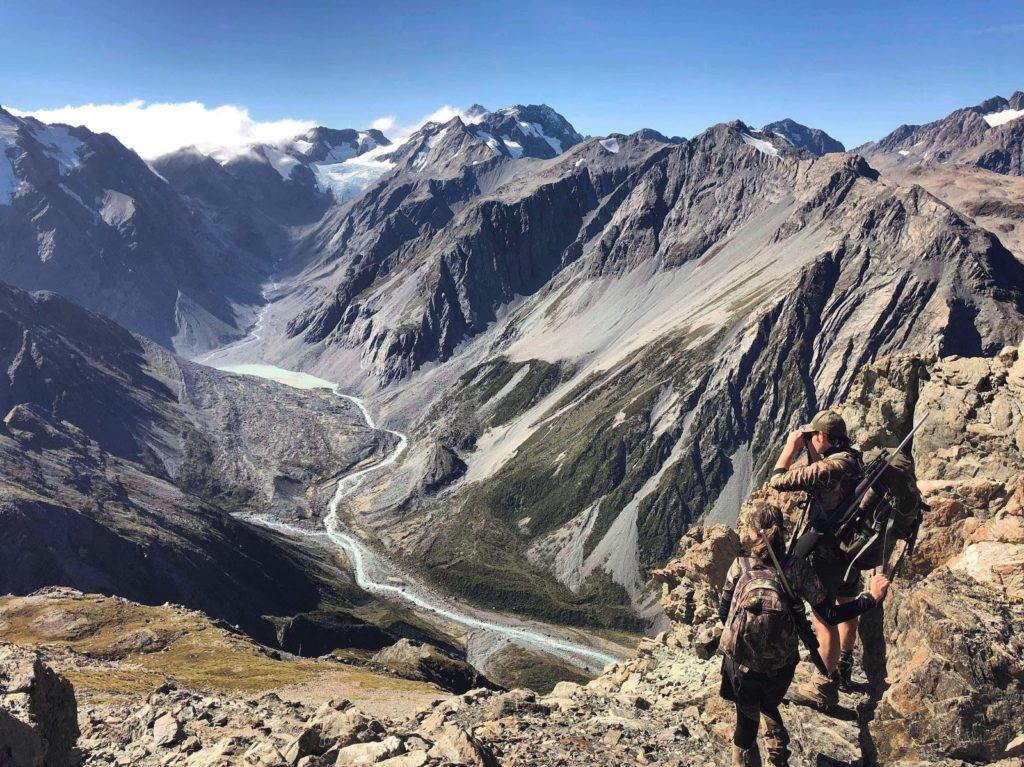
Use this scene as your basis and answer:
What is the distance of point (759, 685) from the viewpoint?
46.2 ft

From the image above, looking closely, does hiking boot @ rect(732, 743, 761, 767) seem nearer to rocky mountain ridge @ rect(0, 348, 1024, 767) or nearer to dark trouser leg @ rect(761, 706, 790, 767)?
dark trouser leg @ rect(761, 706, 790, 767)

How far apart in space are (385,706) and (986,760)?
122 ft

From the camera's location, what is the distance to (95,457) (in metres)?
165

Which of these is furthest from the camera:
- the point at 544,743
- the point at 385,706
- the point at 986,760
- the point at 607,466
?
the point at 607,466

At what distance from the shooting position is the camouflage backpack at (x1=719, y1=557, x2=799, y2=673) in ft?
44.3

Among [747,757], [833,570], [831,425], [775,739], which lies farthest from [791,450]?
[747,757]

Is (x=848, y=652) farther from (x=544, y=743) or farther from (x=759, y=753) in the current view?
(x=544, y=743)

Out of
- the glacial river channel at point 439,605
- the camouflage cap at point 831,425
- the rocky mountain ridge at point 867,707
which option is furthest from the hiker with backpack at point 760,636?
the glacial river channel at point 439,605

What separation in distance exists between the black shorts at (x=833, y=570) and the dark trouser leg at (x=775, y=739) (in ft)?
13.1

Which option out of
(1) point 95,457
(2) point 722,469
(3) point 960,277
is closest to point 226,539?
(1) point 95,457

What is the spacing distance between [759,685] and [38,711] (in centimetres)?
1793

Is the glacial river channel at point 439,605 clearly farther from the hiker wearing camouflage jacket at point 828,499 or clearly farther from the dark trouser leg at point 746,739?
the dark trouser leg at point 746,739

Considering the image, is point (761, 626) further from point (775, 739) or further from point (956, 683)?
point (956, 683)

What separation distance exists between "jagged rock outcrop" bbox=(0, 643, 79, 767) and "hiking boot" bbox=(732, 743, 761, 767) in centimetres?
1553
